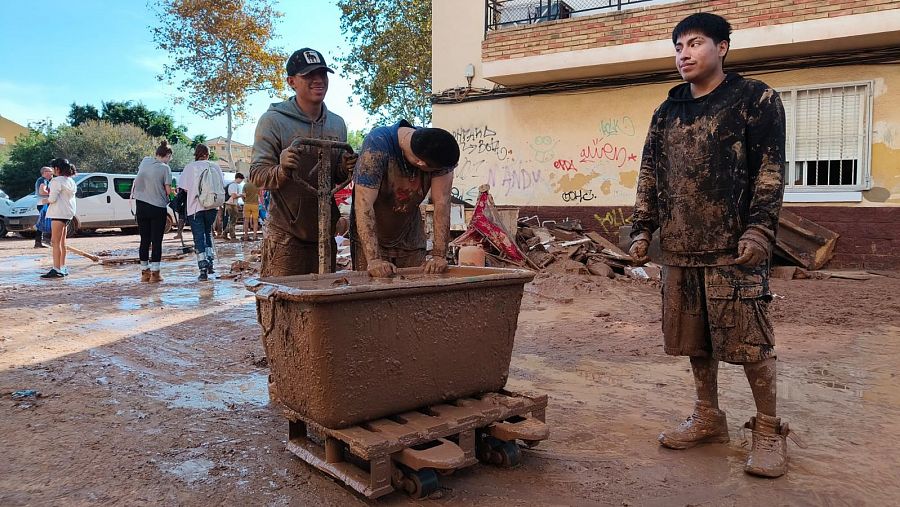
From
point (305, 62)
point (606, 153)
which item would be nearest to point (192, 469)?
point (305, 62)

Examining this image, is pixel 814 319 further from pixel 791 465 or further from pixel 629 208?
pixel 629 208

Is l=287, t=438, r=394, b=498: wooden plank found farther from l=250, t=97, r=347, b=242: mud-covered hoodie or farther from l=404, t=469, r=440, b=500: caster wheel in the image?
l=250, t=97, r=347, b=242: mud-covered hoodie

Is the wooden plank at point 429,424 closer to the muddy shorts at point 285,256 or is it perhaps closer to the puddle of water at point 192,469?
the puddle of water at point 192,469

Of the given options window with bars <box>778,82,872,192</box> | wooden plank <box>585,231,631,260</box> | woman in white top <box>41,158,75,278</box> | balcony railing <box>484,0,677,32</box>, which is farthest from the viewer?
balcony railing <box>484,0,677,32</box>

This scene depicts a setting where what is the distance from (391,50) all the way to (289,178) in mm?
19326

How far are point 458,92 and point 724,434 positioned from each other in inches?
416

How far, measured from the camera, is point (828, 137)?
31.1ft

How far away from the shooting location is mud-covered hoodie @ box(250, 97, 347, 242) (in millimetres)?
3625

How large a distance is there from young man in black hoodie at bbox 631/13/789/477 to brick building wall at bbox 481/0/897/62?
7372 millimetres

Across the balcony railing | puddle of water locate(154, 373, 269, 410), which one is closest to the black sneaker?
puddle of water locate(154, 373, 269, 410)

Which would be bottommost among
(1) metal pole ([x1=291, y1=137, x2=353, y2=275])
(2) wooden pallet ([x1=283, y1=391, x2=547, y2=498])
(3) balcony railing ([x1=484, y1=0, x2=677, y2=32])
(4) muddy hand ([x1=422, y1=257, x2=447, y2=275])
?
(2) wooden pallet ([x1=283, y1=391, x2=547, y2=498])

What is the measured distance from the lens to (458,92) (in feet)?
41.9

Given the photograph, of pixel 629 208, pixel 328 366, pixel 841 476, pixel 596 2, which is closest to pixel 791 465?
pixel 841 476

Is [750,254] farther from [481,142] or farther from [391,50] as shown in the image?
[391,50]
